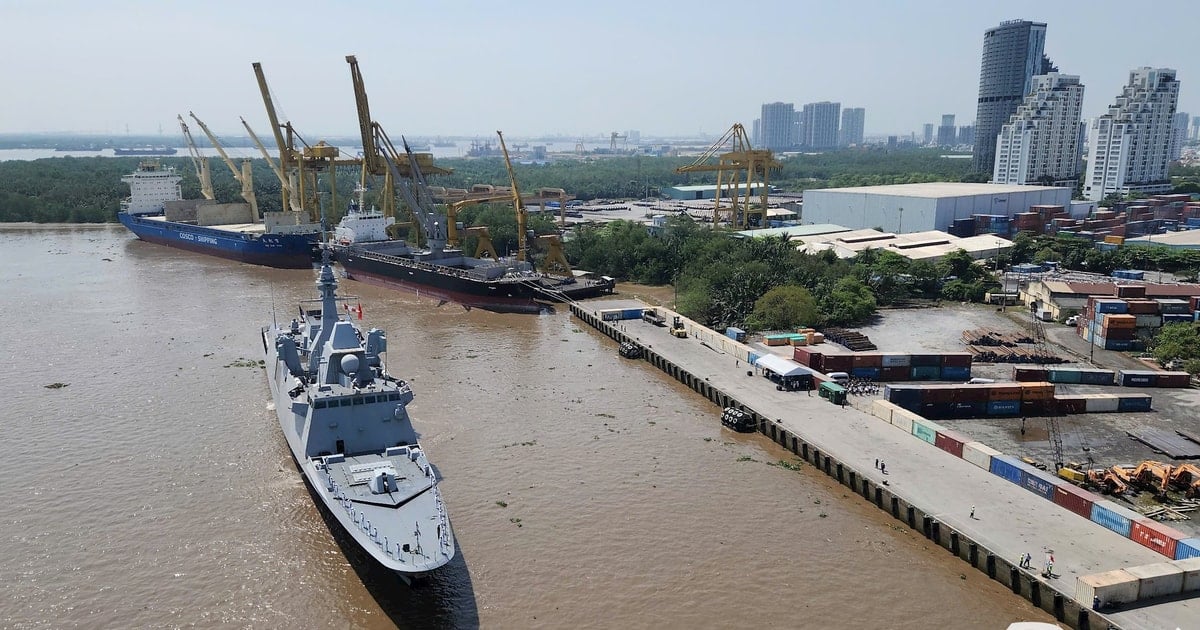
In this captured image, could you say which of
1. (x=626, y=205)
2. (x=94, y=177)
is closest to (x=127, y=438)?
(x=626, y=205)

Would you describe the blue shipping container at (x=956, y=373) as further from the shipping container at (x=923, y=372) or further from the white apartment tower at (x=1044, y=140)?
the white apartment tower at (x=1044, y=140)

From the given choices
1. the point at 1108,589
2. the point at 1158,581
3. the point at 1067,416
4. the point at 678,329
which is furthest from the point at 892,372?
the point at 1108,589

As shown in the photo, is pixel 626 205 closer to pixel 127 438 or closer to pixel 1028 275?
pixel 1028 275

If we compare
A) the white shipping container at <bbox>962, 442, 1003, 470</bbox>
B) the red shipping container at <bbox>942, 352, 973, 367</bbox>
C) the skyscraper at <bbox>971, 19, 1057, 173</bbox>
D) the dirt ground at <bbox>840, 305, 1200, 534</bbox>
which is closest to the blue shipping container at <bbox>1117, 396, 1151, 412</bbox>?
the dirt ground at <bbox>840, 305, 1200, 534</bbox>

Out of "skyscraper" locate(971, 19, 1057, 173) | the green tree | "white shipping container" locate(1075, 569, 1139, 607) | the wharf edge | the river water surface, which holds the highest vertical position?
"skyscraper" locate(971, 19, 1057, 173)

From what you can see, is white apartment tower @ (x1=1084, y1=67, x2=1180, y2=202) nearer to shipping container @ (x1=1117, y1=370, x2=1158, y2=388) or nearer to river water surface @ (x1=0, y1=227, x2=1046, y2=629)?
shipping container @ (x1=1117, y1=370, x2=1158, y2=388)

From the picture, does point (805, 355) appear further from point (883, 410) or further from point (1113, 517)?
point (1113, 517)
